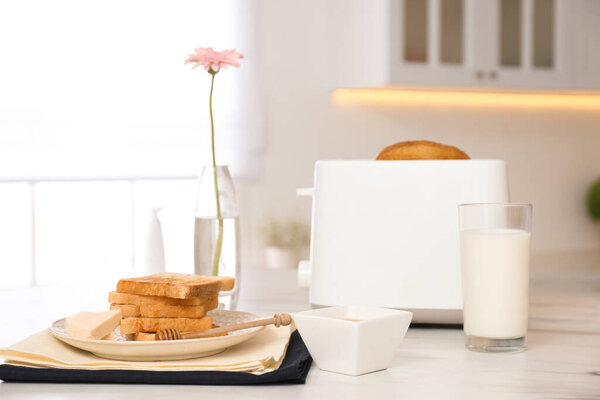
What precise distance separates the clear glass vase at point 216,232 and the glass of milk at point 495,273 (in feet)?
1.28

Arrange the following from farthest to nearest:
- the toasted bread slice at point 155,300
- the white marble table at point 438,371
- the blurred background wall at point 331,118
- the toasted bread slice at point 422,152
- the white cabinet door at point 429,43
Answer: the blurred background wall at point 331,118
the white cabinet door at point 429,43
the toasted bread slice at point 422,152
the toasted bread slice at point 155,300
the white marble table at point 438,371

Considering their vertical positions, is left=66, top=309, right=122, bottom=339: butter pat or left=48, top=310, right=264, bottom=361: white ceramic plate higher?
left=66, top=309, right=122, bottom=339: butter pat

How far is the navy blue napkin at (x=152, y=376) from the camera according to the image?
0.74 m

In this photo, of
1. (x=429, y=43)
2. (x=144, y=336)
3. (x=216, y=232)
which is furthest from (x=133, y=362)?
(x=429, y=43)

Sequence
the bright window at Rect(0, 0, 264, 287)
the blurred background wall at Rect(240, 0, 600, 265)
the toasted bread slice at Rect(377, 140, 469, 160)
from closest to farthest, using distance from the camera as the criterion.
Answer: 1. the toasted bread slice at Rect(377, 140, 469, 160)
2. the bright window at Rect(0, 0, 264, 287)
3. the blurred background wall at Rect(240, 0, 600, 265)

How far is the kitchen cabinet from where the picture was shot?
3084 millimetres

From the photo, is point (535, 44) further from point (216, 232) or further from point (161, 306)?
point (161, 306)

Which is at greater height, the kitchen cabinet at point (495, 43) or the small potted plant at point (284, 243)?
the kitchen cabinet at point (495, 43)

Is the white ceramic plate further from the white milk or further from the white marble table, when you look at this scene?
the white milk

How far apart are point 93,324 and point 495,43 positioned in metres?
2.73

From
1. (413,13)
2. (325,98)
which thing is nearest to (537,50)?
(413,13)

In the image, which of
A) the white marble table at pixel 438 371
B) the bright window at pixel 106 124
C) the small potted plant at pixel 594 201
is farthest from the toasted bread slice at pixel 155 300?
the small potted plant at pixel 594 201

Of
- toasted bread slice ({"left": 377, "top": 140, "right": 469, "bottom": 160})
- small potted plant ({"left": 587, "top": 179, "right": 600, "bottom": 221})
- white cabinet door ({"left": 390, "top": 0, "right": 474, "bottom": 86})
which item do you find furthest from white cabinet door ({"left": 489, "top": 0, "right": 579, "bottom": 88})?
toasted bread slice ({"left": 377, "top": 140, "right": 469, "bottom": 160})

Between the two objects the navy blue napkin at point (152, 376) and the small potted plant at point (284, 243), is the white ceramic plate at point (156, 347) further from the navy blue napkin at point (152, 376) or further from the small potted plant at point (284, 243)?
the small potted plant at point (284, 243)
